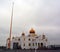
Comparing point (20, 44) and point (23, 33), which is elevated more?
point (23, 33)

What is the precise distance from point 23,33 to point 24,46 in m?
5.09

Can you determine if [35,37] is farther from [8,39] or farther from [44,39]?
[8,39]

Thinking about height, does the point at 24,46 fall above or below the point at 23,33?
below

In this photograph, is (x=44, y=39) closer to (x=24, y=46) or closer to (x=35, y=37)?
(x=35, y=37)

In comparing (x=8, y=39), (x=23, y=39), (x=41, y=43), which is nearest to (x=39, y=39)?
(x=41, y=43)

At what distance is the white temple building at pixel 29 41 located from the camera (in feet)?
224

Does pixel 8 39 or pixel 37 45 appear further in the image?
pixel 8 39

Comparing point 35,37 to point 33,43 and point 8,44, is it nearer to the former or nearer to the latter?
point 33,43

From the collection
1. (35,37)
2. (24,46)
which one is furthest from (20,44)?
(35,37)

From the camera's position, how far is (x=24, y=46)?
230 feet

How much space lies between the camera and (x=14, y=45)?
231 ft

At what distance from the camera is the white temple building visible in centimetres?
6812

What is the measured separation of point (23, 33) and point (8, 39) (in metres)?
6.97

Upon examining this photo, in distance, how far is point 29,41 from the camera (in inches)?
2771
